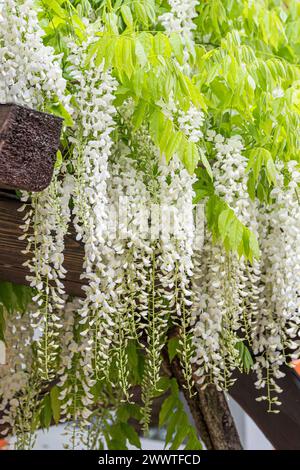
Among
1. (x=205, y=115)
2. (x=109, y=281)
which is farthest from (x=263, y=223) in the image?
(x=109, y=281)

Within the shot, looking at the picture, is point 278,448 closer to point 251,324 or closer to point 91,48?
point 251,324

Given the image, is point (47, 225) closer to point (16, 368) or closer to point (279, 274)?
point (279, 274)

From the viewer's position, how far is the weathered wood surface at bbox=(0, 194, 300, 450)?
2.30 m

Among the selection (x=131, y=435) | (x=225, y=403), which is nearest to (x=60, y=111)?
(x=225, y=403)

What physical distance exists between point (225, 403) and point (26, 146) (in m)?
1.97

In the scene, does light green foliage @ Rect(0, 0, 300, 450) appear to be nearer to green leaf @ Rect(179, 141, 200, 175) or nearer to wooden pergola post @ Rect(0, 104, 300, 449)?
green leaf @ Rect(179, 141, 200, 175)

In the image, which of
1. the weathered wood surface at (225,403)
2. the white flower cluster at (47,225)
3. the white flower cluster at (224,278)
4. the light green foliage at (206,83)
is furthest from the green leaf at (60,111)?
the white flower cluster at (224,278)

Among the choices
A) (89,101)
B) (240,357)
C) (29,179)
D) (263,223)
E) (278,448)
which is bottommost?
(278,448)

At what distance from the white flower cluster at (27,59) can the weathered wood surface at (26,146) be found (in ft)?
0.84

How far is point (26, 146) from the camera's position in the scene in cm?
160

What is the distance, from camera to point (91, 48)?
80.1 inches

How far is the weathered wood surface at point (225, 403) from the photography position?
2299 millimetres

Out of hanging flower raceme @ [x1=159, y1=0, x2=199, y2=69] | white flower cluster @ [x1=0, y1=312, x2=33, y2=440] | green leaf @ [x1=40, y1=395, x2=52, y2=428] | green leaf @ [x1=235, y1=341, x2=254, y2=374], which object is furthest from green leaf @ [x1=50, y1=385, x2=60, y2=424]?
hanging flower raceme @ [x1=159, y1=0, x2=199, y2=69]

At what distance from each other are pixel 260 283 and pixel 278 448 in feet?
2.82
